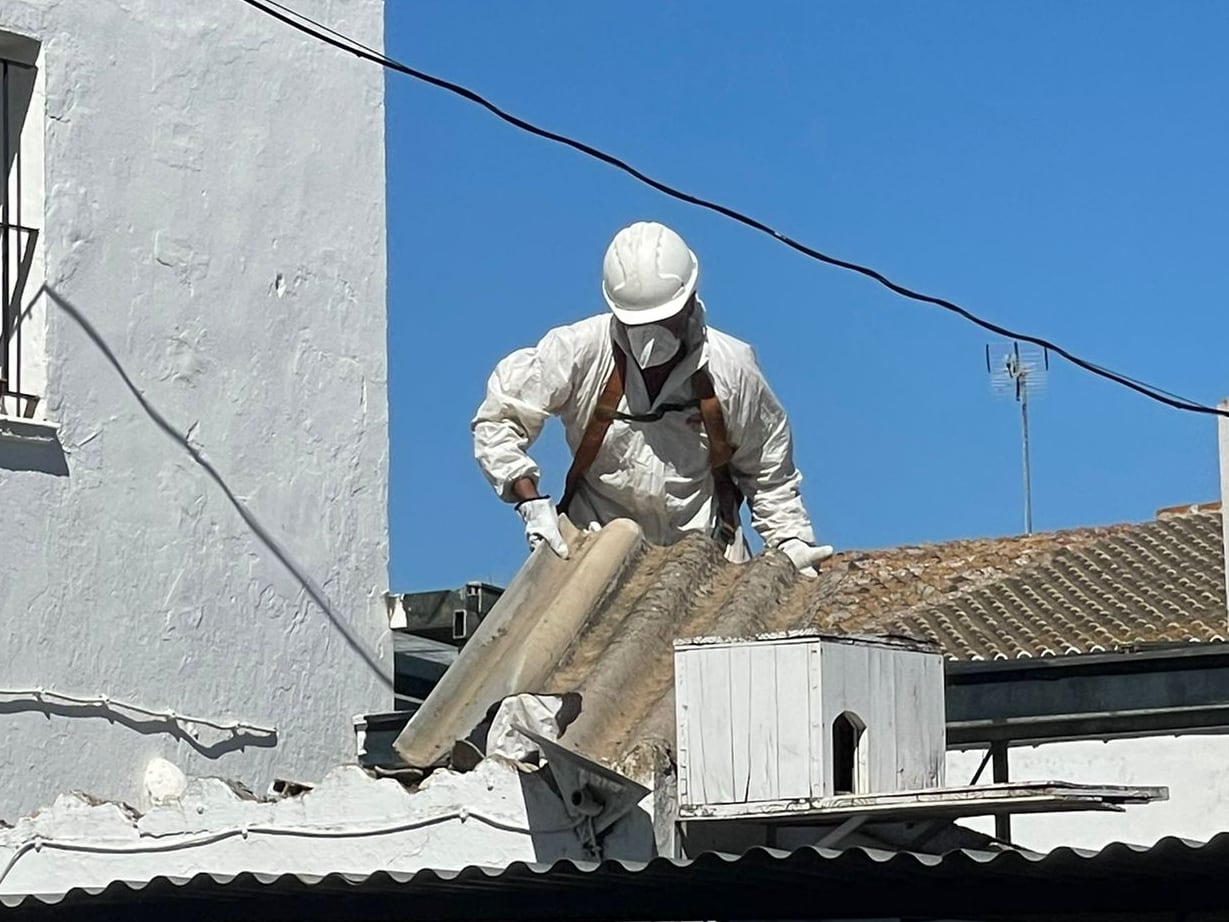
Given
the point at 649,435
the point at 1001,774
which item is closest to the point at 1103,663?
the point at 1001,774

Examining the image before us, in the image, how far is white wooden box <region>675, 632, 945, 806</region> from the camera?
8820 mm

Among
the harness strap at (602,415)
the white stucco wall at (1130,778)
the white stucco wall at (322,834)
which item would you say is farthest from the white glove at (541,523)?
the white stucco wall at (1130,778)

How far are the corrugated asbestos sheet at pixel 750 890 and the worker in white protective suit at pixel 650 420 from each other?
7.28 feet

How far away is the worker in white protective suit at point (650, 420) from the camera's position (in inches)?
403

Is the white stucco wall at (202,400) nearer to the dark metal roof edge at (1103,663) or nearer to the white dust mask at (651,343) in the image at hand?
the white dust mask at (651,343)

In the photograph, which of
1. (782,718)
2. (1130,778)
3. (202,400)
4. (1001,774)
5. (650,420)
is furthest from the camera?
(1130,778)

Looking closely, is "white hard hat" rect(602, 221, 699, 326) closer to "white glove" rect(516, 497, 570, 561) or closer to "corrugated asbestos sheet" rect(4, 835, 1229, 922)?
"white glove" rect(516, 497, 570, 561)

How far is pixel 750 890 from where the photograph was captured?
811cm

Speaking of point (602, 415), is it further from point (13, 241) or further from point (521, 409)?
point (13, 241)

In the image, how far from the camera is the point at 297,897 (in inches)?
342

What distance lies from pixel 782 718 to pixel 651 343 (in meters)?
1.99

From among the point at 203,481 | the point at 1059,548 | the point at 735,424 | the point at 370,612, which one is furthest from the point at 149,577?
the point at 1059,548

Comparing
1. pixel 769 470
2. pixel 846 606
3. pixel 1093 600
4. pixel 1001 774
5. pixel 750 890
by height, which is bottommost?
pixel 750 890

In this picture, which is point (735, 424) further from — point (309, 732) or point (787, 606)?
point (309, 732)
